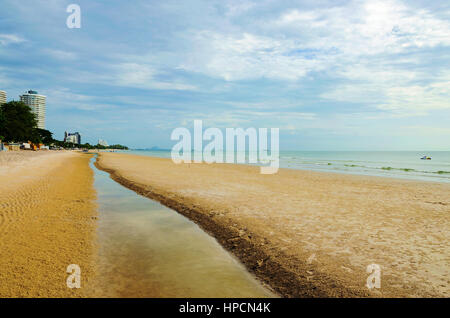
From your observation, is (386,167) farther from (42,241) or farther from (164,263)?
(42,241)

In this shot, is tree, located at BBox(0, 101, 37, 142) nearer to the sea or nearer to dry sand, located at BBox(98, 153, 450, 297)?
the sea

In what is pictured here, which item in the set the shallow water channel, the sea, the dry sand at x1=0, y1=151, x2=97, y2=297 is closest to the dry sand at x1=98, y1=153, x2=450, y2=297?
the shallow water channel

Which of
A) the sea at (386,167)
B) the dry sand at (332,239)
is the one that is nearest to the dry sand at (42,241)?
the dry sand at (332,239)

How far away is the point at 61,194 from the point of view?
16641 mm

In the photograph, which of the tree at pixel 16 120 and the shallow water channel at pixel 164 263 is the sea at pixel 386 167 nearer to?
the shallow water channel at pixel 164 263

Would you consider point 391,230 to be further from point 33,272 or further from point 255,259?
point 33,272

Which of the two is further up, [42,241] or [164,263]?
[42,241]

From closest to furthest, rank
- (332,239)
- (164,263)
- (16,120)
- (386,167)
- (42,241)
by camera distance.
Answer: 1. (164,263)
2. (42,241)
3. (332,239)
4. (386,167)
5. (16,120)

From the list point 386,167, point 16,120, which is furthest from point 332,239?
point 16,120

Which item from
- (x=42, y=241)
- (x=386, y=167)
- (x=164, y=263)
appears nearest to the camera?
(x=164, y=263)

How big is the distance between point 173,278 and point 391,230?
316 inches

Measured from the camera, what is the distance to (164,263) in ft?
24.5

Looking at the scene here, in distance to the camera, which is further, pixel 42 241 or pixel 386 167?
pixel 386 167

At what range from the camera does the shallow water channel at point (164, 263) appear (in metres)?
6.04
